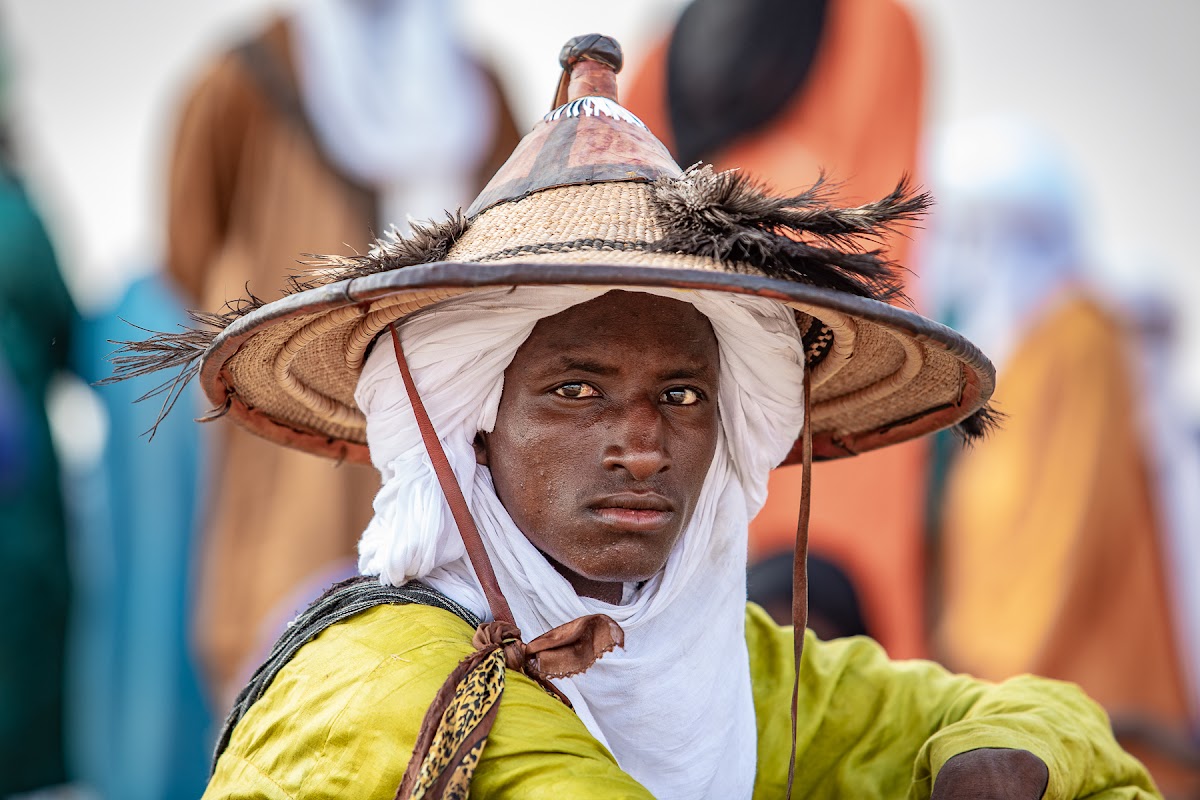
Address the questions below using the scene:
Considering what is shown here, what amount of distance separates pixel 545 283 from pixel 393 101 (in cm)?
444

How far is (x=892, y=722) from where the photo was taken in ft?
8.83

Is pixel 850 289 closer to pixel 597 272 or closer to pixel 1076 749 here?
pixel 597 272

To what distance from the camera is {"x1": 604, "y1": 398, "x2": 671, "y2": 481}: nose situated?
2.29 metres

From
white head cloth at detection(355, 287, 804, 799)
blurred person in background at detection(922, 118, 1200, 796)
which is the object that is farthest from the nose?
blurred person in background at detection(922, 118, 1200, 796)

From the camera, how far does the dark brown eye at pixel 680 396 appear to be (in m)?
2.40

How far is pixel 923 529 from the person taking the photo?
680 centimetres

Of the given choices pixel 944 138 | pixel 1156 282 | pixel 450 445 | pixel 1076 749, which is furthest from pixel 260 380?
pixel 1156 282

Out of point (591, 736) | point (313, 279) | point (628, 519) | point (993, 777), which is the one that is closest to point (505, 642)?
point (591, 736)

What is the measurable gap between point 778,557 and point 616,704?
3.42 meters

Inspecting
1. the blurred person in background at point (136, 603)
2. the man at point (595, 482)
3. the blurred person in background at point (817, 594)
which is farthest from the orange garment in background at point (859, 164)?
the man at point (595, 482)

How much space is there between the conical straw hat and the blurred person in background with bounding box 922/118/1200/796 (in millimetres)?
3956

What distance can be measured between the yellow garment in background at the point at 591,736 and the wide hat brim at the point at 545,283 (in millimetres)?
456

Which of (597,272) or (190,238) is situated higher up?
(190,238)

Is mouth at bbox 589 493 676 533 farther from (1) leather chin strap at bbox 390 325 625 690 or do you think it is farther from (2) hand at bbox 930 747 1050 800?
(2) hand at bbox 930 747 1050 800
